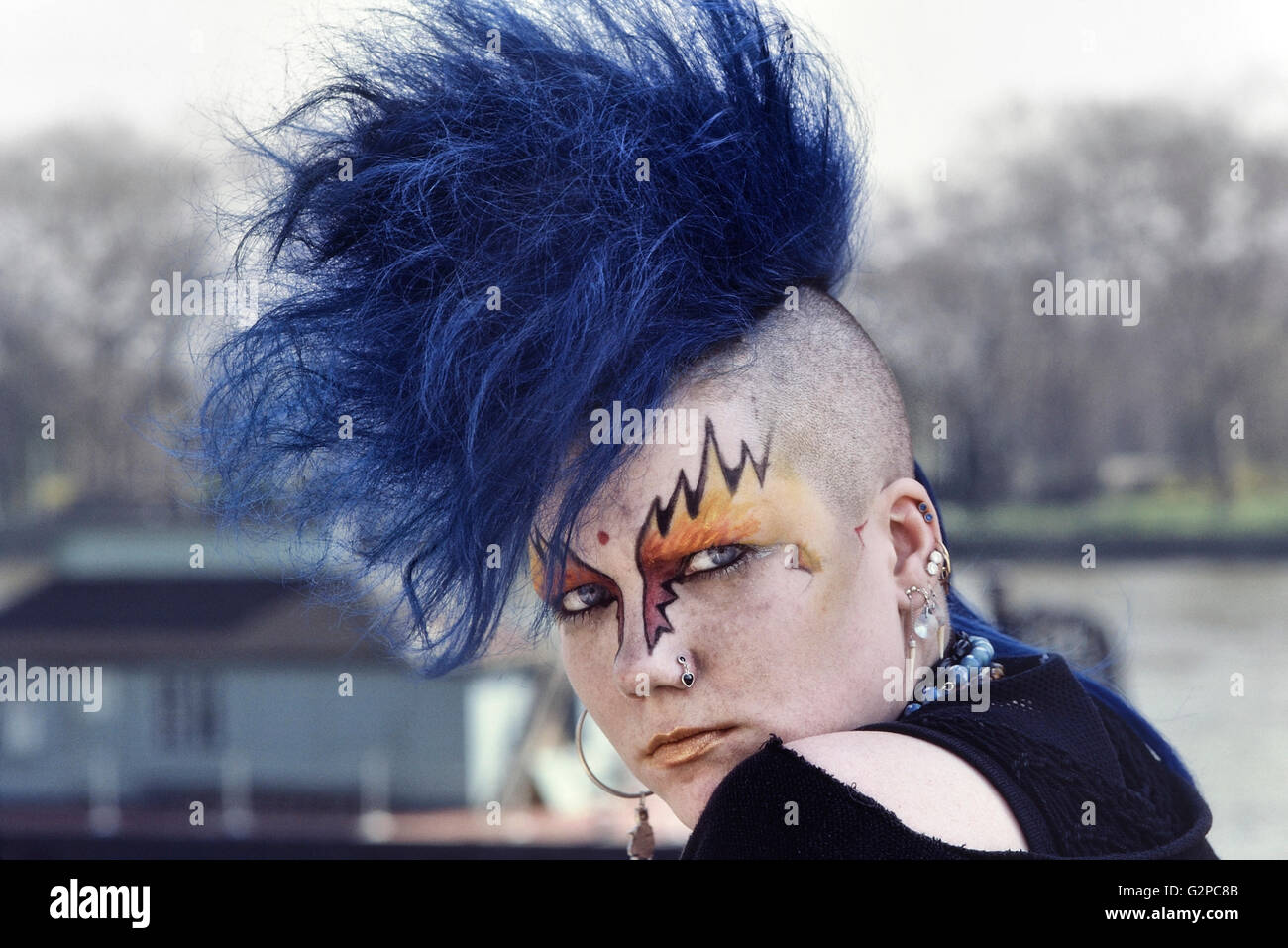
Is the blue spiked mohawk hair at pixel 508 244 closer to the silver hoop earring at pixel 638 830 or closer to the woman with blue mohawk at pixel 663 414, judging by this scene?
the woman with blue mohawk at pixel 663 414

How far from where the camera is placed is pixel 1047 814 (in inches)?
49.1

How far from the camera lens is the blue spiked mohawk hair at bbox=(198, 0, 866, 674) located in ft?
4.38

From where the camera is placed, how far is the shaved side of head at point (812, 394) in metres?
1.31

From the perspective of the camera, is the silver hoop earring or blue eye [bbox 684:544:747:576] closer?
blue eye [bbox 684:544:747:576]

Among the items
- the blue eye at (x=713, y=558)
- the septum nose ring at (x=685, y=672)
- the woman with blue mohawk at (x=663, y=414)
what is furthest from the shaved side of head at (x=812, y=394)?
the septum nose ring at (x=685, y=672)

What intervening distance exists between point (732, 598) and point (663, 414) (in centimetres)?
22

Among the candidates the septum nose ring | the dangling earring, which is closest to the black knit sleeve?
the septum nose ring

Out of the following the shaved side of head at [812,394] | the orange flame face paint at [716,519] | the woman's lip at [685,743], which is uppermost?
the shaved side of head at [812,394]

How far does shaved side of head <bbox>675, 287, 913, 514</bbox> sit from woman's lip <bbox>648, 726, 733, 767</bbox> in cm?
30

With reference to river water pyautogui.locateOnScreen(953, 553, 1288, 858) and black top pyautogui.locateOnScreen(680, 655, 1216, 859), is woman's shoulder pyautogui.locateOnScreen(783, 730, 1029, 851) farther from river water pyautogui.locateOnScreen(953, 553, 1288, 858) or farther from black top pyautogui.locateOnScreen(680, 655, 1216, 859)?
river water pyautogui.locateOnScreen(953, 553, 1288, 858)

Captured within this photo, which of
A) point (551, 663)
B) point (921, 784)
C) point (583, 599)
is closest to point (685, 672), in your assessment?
point (583, 599)

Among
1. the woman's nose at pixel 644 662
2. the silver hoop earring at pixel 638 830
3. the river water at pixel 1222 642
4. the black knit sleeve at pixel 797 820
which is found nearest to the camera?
the black knit sleeve at pixel 797 820
